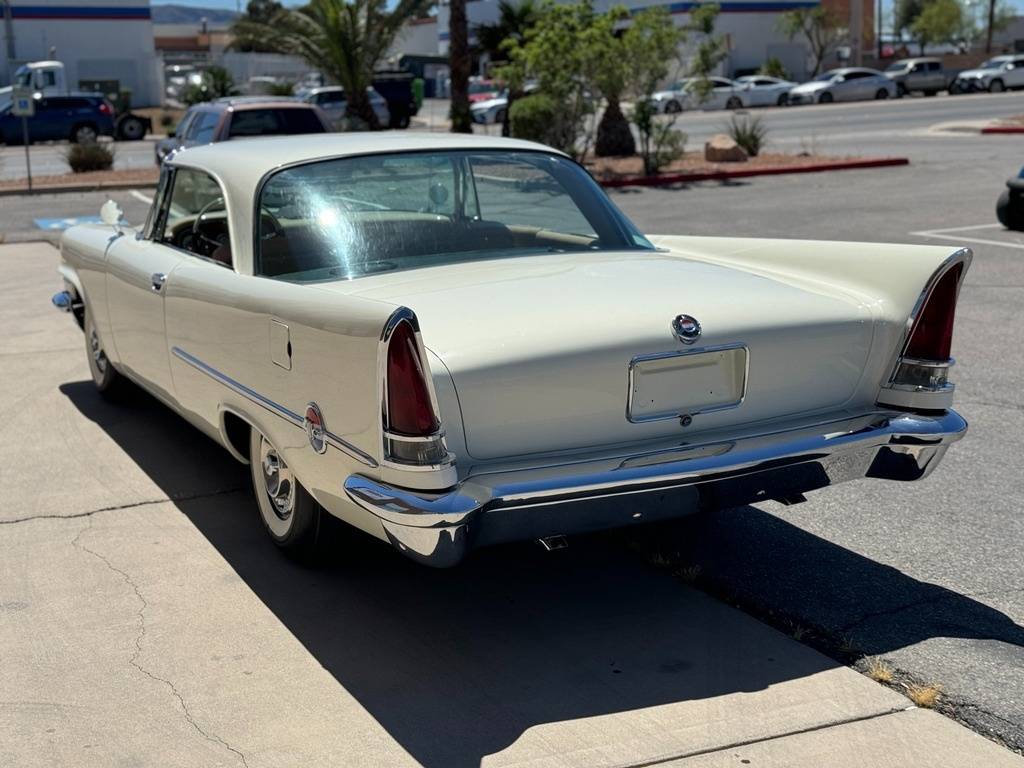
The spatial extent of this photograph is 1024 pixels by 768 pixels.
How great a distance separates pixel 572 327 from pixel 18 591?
2239 millimetres

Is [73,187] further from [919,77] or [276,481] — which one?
[919,77]

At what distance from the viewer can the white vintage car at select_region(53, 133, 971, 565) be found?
3.67 meters

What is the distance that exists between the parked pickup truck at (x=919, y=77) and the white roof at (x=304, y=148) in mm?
47427

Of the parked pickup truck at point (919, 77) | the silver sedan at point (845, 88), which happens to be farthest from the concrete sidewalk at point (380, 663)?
the parked pickup truck at point (919, 77)

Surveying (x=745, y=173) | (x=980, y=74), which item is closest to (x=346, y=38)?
(x=745, y=173)

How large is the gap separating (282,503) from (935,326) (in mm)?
2398

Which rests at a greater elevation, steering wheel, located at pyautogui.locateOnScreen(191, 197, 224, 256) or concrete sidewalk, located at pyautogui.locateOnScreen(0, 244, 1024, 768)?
steering wheel, located at pyautogui.locateOnScreen(191, 197, 224, 256)

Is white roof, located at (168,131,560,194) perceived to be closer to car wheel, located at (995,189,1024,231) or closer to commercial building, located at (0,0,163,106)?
car wheel, located at (995,189,1024,231)

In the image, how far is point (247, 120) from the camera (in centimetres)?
1733

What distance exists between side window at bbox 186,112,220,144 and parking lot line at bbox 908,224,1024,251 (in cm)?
940

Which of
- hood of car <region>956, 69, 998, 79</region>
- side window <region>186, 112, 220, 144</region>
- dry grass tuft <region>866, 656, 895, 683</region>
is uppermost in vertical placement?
hood of car <region>956, 69, 998, 79</region>

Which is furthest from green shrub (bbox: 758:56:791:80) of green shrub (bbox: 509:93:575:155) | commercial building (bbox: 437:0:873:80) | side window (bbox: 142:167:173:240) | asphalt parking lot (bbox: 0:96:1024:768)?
side window (bbox: 142:167:173:240)

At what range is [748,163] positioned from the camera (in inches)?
885

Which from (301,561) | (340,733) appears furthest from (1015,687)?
(301,561)
